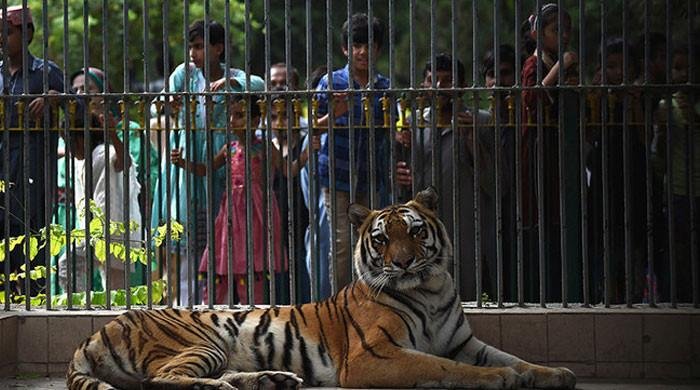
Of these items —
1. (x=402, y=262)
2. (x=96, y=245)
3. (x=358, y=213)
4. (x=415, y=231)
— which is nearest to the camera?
(x=402, y=262)

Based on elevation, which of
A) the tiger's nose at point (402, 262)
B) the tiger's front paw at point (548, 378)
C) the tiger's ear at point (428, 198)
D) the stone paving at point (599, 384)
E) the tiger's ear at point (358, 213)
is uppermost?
the tiger's ear at point (428, 198)

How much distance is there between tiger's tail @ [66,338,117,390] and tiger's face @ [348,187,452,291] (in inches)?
61.2

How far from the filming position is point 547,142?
8.44 metres

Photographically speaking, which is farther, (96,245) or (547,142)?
(96,245)

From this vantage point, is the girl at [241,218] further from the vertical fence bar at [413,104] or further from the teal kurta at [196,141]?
the vertical fence bar at [413,104]

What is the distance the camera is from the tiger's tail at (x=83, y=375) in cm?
714

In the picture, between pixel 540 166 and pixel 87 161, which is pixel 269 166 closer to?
pixel 87 161

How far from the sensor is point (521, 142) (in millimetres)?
8484

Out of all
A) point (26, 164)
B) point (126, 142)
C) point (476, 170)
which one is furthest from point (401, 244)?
point (26, 164)

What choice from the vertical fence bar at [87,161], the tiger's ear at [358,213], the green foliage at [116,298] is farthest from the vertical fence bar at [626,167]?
the vertical fence bar at [87,161]

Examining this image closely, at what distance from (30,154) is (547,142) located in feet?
10.6

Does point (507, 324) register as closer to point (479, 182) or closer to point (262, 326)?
point (479, 182)

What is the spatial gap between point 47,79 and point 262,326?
2070 mm

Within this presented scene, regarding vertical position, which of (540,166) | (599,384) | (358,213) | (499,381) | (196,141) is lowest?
(599,384)
